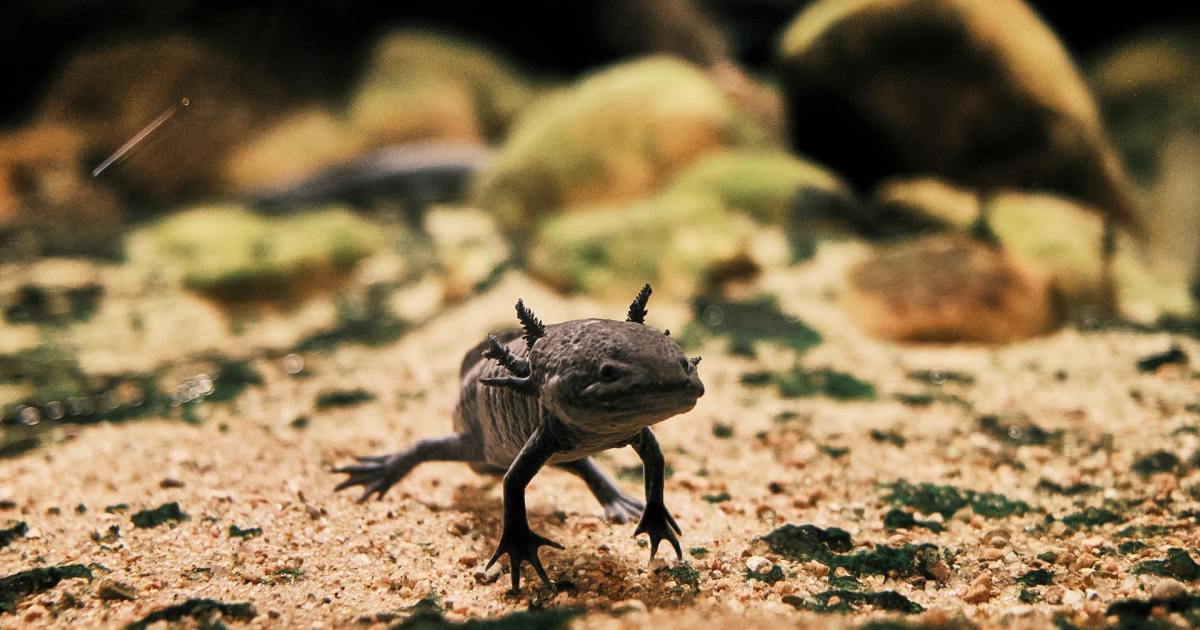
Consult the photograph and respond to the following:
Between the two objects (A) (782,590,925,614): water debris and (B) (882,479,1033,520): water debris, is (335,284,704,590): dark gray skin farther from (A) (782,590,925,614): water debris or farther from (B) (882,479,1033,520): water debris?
(B) (882,479,1033,520): water debris

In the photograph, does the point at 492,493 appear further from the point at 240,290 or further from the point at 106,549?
the point at 240,290

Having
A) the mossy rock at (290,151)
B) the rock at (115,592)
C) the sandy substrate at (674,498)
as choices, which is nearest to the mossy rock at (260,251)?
the sandy substrate at (674,498)

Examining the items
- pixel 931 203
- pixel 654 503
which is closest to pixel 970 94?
pixel 931 203

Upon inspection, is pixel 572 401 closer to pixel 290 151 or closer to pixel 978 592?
pixel 978 592

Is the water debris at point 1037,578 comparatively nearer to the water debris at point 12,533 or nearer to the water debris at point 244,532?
the water debris at point 244,532

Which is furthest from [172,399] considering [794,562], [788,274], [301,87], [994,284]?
[301,87]

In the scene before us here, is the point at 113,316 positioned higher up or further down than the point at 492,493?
higher up
